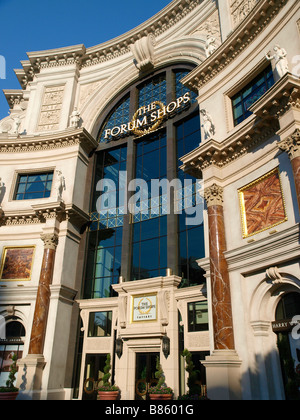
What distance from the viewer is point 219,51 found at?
1934 cm

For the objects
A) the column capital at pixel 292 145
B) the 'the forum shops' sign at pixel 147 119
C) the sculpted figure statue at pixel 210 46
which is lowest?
the column capital at pixel 292 145

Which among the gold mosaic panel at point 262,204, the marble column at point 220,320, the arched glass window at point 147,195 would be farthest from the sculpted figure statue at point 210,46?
the gold mosaic panel at point 262,204

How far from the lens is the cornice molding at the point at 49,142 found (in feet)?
88.1

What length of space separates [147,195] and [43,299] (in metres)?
9.58

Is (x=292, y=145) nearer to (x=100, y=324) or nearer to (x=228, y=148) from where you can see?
(x=228, y=148)

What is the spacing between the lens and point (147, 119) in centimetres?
2655

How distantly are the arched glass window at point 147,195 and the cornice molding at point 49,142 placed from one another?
1398mm

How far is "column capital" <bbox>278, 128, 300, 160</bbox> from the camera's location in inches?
516

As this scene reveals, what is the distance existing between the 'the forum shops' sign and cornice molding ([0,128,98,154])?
1810mm

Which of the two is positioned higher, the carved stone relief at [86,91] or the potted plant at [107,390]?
the carved stone relief at [86,91]

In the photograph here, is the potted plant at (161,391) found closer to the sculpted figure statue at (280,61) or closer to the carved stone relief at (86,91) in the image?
the sculpted figure statue at (280,61)

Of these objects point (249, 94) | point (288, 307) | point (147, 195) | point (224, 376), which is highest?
point (249, 94)

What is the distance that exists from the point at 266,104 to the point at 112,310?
49.8ft

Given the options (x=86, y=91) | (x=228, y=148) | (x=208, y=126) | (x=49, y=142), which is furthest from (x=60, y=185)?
(x=228, y=148)
